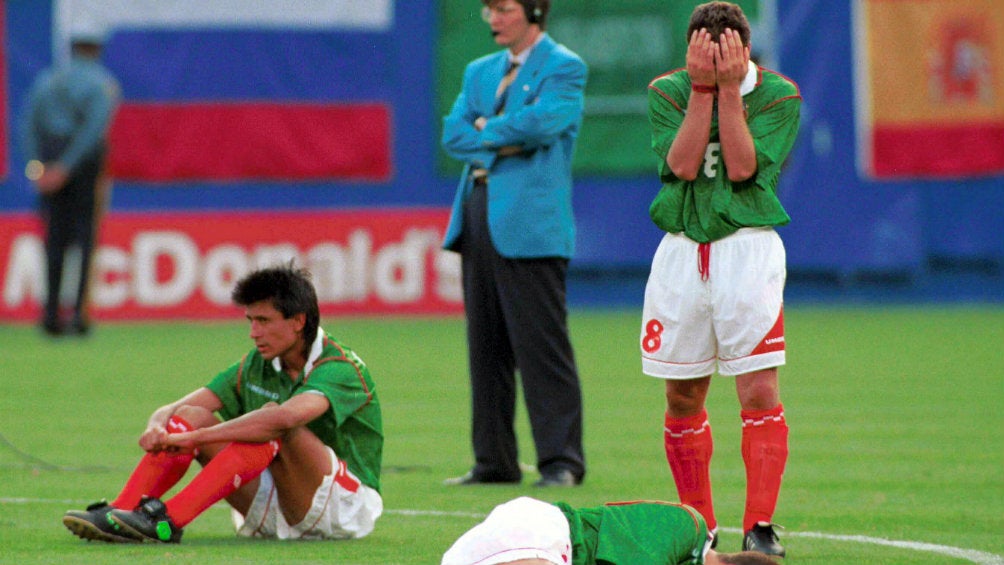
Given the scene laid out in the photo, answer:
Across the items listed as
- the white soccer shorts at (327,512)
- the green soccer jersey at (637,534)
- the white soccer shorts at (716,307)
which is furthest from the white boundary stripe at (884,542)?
the green soccer jersey at (637,534)

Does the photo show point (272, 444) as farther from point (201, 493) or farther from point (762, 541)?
point (762, 541)

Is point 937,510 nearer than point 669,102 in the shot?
No

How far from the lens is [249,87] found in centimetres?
2019

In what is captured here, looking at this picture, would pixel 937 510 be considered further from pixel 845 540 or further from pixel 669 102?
pixel 669 102

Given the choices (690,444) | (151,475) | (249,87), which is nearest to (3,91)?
(249,87)

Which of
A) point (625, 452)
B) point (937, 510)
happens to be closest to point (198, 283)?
point (625, 452)

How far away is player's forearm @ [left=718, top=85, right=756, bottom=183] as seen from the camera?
5.58 metres

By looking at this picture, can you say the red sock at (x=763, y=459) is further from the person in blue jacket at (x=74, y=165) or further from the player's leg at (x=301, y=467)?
the person in blue jacket at (x=74, y=165)

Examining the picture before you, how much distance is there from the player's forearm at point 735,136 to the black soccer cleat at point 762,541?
3.66 feet

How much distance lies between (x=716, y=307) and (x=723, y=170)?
1.46ft

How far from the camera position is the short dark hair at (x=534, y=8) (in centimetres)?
777

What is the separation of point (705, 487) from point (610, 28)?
47.5ft

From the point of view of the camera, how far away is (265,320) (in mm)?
5918

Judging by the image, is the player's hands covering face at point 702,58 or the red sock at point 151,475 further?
the red sock at point 151,475
